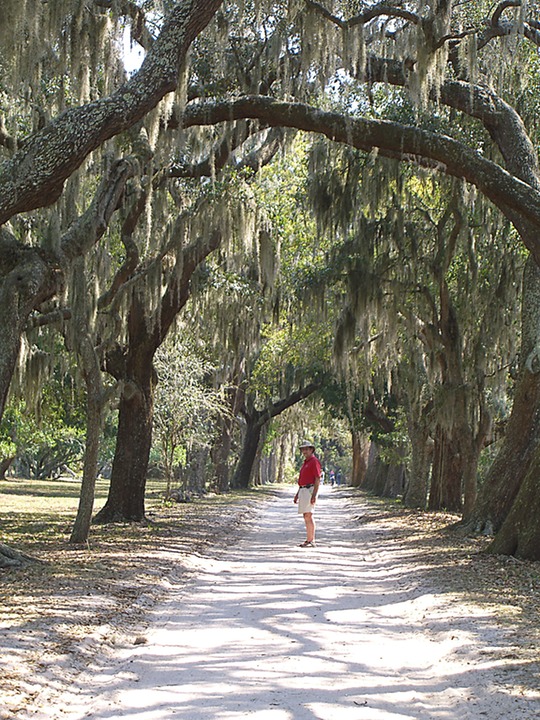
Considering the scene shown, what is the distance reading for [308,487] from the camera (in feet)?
39.8

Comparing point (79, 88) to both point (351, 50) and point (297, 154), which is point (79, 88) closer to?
point (351, 50)

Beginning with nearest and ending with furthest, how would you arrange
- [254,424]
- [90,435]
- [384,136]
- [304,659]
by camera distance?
1. [304,659]
2. [384,136]
3. [90,435]
4. [254,424]

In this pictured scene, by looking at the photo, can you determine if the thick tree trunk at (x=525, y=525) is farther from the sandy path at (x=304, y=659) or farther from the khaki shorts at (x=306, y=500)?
the khaki shorts at (x=306, y=500)

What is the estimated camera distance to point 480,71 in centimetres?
1341

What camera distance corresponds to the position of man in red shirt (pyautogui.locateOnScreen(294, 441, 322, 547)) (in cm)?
1209

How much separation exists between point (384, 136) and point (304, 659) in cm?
627

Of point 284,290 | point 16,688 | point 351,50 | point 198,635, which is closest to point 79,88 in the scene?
A: point 351,50

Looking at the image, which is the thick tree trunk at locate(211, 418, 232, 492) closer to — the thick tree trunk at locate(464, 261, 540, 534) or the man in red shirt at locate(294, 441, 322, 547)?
the man in red shirt at locate(294, 441, 322, 547)

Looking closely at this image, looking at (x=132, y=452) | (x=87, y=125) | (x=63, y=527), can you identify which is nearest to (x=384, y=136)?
(x=87, y=125)

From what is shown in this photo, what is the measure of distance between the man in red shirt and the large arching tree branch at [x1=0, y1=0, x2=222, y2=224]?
20.2 ft

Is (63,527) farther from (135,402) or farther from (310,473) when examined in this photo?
(310,473)

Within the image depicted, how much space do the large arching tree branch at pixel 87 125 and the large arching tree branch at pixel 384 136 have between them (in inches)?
75.1

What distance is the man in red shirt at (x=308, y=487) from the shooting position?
12086mm

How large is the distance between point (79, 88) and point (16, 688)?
23.9ft
